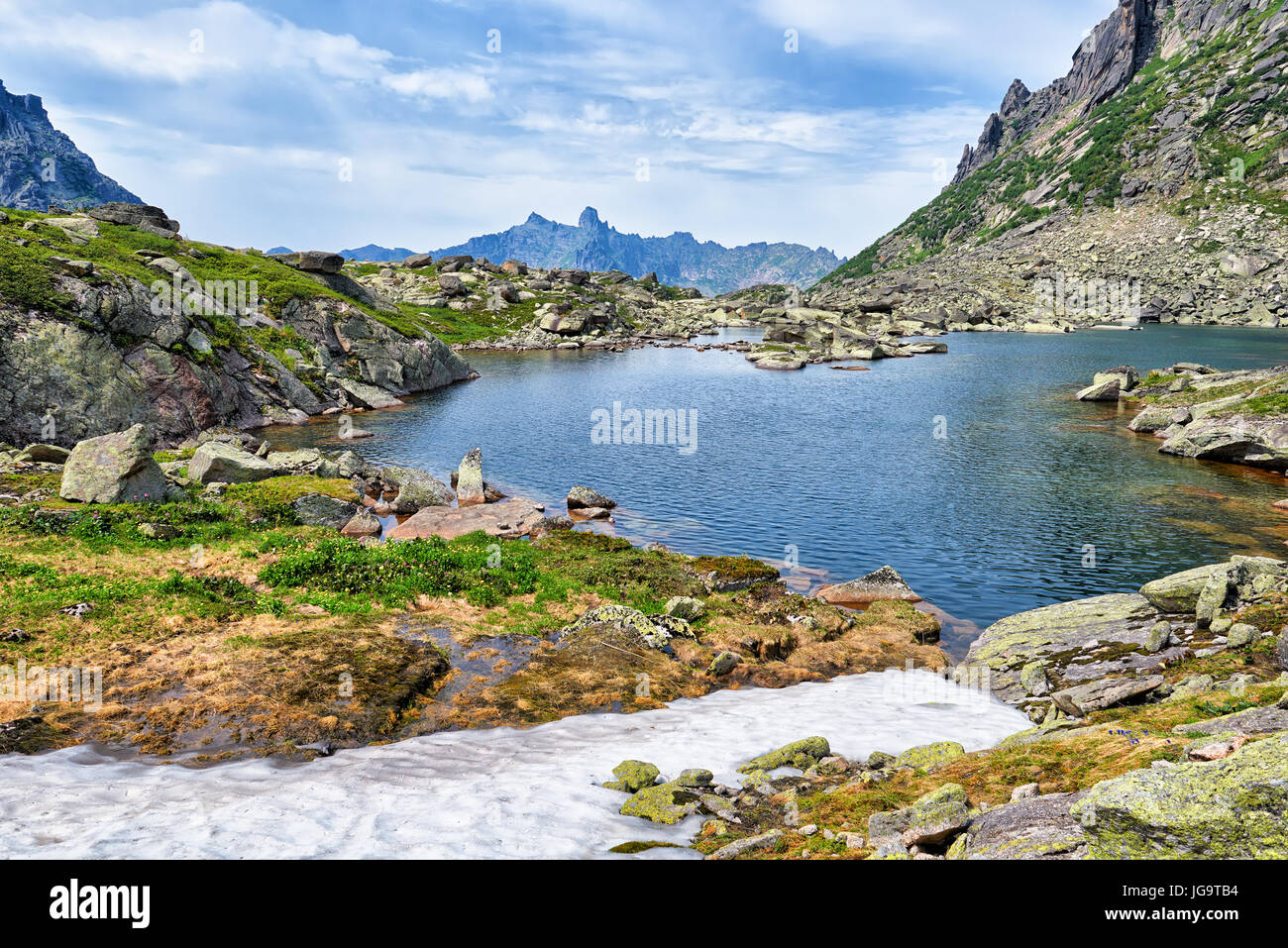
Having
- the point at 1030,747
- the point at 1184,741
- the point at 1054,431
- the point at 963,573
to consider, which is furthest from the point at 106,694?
the point at 1054,431

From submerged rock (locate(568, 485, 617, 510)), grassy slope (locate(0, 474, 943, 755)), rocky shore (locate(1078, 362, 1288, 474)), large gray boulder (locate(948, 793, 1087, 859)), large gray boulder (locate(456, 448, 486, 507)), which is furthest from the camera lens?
rocky shore (locate(1078, 362, 1288, 474))

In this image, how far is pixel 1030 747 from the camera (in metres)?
15.3

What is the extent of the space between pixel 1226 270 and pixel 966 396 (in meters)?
169

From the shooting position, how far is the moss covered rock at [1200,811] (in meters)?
7.80

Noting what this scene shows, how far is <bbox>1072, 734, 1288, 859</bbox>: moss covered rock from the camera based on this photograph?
7.80m

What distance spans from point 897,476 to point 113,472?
48218 millimetres

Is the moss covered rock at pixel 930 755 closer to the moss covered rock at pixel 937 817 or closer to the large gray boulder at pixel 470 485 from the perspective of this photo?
the moss covered rock at pixel 937 817

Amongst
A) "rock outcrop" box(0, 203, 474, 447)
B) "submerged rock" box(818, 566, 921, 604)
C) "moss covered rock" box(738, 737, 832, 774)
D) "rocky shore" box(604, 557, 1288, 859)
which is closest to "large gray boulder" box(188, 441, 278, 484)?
"rock outcrop" box(0, 203, 474, 447)

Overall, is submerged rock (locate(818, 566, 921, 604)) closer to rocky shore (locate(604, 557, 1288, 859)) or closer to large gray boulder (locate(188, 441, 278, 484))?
rocky shore (locate(604, 557, 1288, 859))

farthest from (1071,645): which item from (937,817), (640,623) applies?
(937,817)

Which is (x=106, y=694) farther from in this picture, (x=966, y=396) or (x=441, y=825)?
(x=966, y=396)

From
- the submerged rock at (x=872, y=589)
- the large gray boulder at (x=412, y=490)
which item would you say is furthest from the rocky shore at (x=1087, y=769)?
the large gray boulder at (x=412, y=490)

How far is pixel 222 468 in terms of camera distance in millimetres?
40062

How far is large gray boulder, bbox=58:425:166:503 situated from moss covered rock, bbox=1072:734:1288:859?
38.5 m
